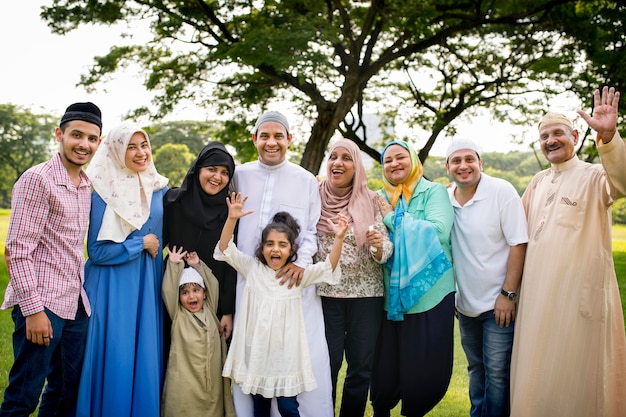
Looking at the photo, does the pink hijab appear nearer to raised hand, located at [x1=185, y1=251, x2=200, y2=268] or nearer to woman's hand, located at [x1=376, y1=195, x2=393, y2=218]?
woman's hand, located at [x1=376, y1=195, x2=393, y2=218]

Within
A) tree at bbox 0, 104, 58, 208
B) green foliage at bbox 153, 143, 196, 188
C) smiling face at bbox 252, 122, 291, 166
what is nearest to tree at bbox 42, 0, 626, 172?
smiling face at bbox 252, 122, 291, 166

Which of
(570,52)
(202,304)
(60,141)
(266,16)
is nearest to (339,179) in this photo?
(202,304)

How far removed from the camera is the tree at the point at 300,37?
880 cm

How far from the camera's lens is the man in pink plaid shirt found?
2.72 meters

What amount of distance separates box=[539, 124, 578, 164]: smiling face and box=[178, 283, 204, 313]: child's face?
2.45 m

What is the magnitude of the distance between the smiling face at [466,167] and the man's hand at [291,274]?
4.14 feet

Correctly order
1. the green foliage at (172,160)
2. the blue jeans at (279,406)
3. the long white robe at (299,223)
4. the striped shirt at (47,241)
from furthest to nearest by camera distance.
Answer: the green foliage at (172,160), the long white robe at (299,223), the blue jeans at (279,406), the striped shirt at (47,241)

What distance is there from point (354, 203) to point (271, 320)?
931 mm

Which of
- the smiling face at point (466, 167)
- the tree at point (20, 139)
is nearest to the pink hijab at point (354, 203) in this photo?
the smiling face at point (466, 167)

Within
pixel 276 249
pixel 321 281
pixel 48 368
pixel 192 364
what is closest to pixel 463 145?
pixel 321 281

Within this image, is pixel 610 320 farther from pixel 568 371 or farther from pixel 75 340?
pixel 75 340

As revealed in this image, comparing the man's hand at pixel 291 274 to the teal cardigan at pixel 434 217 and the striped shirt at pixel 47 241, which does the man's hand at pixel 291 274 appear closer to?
the teal cardigan at pixel 434 217

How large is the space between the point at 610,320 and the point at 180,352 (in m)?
2.68

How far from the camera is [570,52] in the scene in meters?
11.2
